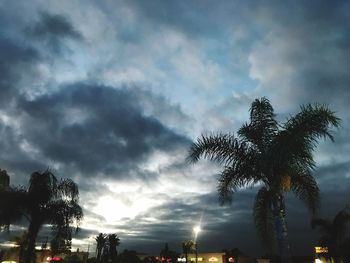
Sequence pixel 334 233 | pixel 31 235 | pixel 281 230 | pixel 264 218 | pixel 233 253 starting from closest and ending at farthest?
pixel 281 230 < pixel 264 218 < pixel 31 235 < pixel 334 233 < pixel 233 253

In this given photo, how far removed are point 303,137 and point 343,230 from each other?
29196 mm

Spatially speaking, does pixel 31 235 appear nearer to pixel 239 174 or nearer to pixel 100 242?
pixel 239 174

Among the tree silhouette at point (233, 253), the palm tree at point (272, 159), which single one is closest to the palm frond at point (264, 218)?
the palm tree at point (272, 159)

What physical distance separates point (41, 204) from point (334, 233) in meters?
31.0

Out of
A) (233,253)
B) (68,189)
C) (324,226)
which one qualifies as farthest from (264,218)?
(233,253)

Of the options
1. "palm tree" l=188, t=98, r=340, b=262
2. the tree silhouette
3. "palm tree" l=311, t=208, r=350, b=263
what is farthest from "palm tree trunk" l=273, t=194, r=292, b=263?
the tree silhouette

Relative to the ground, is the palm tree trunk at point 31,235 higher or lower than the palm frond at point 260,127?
lower

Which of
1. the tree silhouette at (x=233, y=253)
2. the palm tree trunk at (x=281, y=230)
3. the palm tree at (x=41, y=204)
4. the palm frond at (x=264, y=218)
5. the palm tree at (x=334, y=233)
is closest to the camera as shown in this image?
the palm tree trunk at (x=281, y=230)

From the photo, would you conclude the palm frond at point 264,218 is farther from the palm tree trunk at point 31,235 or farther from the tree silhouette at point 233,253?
the tree silhouette at point 233,253

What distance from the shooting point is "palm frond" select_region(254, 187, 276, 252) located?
14086mm

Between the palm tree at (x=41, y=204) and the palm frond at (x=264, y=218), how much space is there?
1175 cm

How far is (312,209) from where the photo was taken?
Answer: 49.0ft

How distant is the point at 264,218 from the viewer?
14422mm

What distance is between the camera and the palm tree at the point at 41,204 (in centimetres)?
2055
